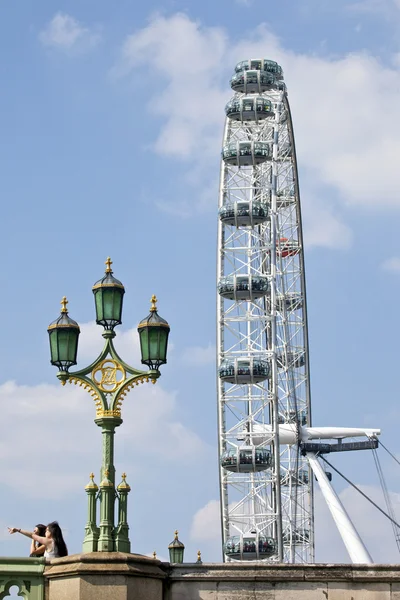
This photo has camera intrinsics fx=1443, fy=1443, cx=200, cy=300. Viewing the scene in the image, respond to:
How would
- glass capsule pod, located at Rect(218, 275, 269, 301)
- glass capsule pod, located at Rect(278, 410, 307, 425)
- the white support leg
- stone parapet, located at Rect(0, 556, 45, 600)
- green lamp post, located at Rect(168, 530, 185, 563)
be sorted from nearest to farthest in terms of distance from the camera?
stone parapet, located at Rect(0, 556, 45, 600)
green lamp post, located at Rect(168, 530, 185, 563)
glass capsule pod, located at Rect(218, 275, 269, 301)
the white support leg
glass capsule pod, located at Rect(278, 410, 307, 425)

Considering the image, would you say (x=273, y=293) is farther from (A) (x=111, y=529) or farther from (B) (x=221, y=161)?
(A) (x=111, y=529)

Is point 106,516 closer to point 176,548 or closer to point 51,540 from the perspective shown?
point 51,540

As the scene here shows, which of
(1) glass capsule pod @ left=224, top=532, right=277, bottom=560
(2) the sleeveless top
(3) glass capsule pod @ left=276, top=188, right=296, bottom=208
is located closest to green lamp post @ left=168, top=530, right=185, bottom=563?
(1) glass capsule pod @ left=224, top=532, right=277, bottom=560

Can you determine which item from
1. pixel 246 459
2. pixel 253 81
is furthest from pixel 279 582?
pixel 253 81

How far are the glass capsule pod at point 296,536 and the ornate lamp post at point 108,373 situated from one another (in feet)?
159

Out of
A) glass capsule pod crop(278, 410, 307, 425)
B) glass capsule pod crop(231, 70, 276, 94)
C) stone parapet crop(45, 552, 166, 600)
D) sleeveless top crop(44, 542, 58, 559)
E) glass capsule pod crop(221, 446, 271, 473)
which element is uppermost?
glass capsule pod crop(231, 70, 276, 94)

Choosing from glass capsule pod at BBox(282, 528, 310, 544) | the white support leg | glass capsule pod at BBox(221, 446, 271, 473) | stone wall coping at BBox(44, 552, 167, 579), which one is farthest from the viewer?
glass capsule pod at BBox(282, 528, 310, 544)

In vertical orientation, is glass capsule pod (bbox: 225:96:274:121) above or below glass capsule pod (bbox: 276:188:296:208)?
above

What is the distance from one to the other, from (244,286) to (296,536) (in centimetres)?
1306

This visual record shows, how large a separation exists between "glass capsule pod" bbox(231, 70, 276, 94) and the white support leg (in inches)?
739

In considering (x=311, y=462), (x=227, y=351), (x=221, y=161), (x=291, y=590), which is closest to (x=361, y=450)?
(x=311, y=462)

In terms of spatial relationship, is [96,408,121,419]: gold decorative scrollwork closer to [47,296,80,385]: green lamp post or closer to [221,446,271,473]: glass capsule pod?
[47,296,80,385]: green lamp post

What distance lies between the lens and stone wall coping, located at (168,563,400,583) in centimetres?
1884

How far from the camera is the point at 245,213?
212 feet
